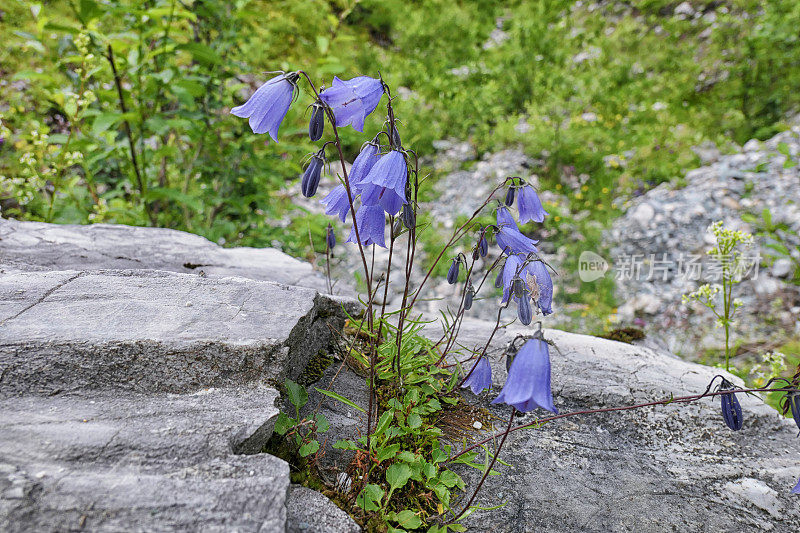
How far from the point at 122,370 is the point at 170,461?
1.40ft

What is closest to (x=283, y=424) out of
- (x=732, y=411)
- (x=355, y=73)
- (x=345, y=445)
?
(x=345, y=445)

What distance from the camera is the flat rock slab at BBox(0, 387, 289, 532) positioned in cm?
116

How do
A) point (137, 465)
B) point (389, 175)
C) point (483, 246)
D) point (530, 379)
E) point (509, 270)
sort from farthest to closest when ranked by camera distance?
1. point (483, 246)
2. point (509, 270)
3. point (389, 175)
4. point (530, 379)
5. point (137, 465)

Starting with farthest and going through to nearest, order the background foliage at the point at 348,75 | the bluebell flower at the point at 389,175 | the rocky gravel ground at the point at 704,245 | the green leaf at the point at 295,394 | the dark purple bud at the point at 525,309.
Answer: the rocky gravel ground at the point at 704,245 < the background foliage at the point at 348,75 < the dark purple bud at the point at 525,309 < the green leaf at the point at 295,394 < the bluebell flower at the point at 389,175

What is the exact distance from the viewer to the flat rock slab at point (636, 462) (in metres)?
1.79

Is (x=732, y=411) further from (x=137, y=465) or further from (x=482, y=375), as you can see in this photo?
(x=137, y=465)

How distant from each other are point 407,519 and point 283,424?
51 cm

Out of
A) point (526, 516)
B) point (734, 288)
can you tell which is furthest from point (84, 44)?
point (734, 288)

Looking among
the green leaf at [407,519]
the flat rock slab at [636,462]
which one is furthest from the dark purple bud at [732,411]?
the green leaf at [407,519]

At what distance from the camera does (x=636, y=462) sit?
2.08 metres

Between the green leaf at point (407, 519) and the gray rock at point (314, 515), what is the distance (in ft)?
0.55

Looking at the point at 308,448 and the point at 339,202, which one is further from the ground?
the point at 339,202

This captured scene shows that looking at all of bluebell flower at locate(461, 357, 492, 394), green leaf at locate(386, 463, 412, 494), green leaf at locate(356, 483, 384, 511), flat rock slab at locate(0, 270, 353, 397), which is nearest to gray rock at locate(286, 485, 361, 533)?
green leaf at locate(356, 483, 384, 511)

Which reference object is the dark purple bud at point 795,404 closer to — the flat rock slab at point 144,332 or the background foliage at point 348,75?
the flat rock slab at point 144,332
